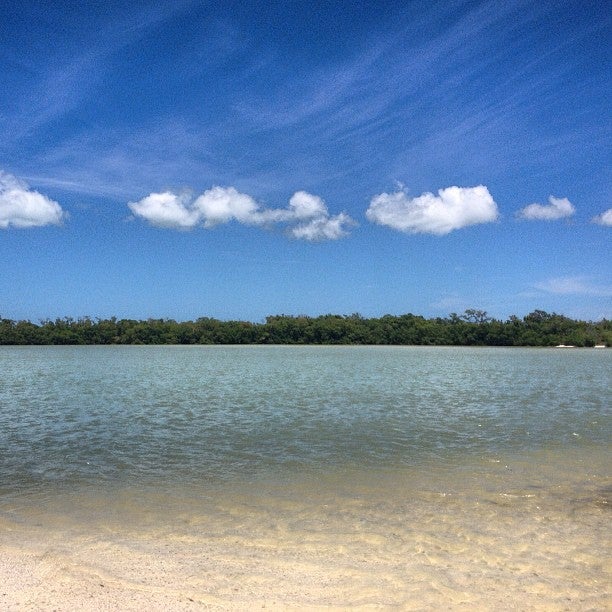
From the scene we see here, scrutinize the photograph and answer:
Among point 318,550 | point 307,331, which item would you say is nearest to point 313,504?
point 318,550

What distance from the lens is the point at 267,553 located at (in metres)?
6.80

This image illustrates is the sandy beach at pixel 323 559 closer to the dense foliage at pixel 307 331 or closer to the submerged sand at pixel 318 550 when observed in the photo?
the submerged sand at pixel 318 550

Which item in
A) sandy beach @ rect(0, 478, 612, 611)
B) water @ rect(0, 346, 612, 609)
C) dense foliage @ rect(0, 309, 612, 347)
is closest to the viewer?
sandy beach @ rect(0, 478, 612, 611)

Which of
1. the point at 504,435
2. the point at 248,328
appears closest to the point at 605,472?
the point at 504,435

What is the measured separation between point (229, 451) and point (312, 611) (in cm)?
810

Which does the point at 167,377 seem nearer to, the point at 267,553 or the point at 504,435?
the point at 504,435

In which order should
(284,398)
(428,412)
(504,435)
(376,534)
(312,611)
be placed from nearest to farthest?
1. (312,611)
2. (376,534)
3. (504,435)
4. (428,412)
5. (284,398)

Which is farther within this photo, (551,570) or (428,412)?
(428,412)

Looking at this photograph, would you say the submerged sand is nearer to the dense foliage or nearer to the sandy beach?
the sandy beach

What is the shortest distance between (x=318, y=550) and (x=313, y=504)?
2098mm

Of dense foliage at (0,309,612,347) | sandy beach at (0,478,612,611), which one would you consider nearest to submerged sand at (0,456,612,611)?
sandy beach at (0,478,612,611)

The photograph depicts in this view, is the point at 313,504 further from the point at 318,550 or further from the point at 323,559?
the point at 323,559

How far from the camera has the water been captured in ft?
19.1

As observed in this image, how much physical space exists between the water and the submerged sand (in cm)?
3
